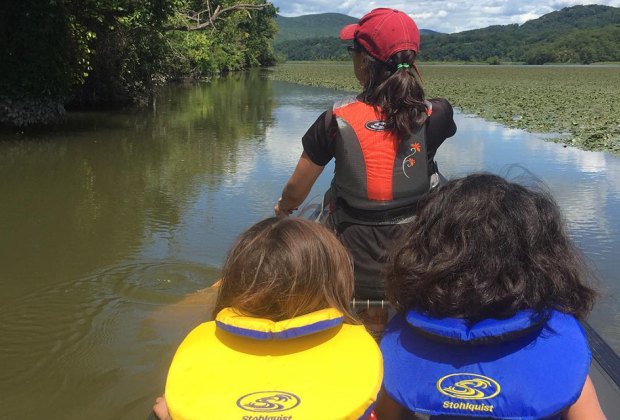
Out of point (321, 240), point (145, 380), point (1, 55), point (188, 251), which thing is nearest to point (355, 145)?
point (321, 240)

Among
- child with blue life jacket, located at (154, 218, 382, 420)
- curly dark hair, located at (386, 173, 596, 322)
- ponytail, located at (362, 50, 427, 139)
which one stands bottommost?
child with blue life jacket, located at (154, 218, 382, 420)

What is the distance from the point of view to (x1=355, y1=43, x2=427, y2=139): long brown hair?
7.27 feet

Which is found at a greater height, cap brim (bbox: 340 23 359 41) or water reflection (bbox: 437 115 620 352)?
cap brim (bbox: 340 23 359 41)

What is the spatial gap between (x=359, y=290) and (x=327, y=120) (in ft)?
→ 2.08

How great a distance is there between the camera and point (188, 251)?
207 inches

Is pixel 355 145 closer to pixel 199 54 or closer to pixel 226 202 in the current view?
pixel 226 202

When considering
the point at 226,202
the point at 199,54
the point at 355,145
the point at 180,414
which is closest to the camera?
the point at 180,414

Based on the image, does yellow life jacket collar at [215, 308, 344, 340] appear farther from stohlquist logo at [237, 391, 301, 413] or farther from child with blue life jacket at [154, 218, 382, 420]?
stohlquist logo at [237, 391, 301, 413]

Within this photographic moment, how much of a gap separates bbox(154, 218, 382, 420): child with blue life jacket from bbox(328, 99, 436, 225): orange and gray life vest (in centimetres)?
59

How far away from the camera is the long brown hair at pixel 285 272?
1588 mm

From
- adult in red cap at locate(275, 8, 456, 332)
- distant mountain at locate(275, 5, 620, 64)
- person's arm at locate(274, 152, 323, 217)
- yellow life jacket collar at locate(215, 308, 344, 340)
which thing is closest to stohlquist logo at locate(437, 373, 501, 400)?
yellow life jacket collar at locate(215, 308, 344, 340)

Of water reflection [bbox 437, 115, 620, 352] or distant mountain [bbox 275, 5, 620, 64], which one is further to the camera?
distant mountain [bbox 275, 5, 620, 64]

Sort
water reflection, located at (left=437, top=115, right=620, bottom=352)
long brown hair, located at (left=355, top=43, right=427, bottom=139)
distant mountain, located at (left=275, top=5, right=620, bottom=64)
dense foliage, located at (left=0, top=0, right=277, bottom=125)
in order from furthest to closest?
distant mountain, located at (left=275, top=5, right=620, bottom=64) → dense foliage, located at (left=0, top=0, right=277, bottom=125) → water reflection, located at (left=437, top=115, right=620, bottom=352) → long brown hair, located at (left=355, top=43, right=427, bottom=139)

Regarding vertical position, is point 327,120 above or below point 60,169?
above
